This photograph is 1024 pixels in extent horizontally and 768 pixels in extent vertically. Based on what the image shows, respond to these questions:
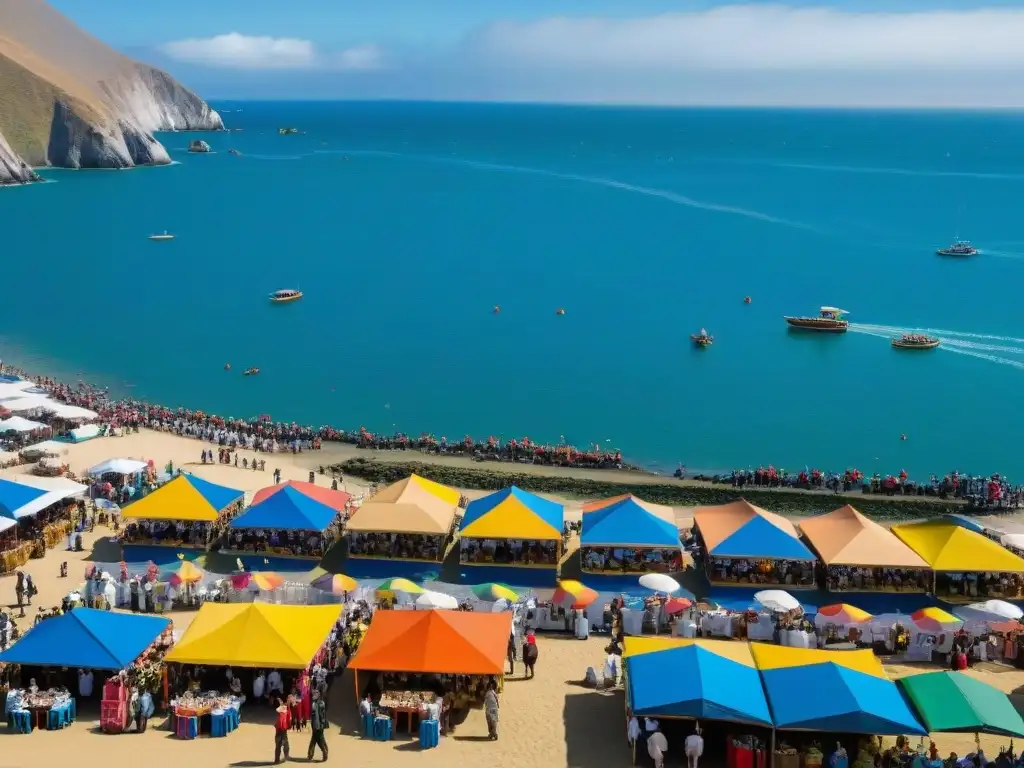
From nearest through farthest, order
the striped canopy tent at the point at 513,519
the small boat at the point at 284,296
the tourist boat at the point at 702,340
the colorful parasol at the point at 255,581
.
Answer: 1. the colorful parasol at the point at 255,581
2. the striped canopy tent at the point at 513,519
3. the tourist boat at the point at 702,340
4. the small boat at the point at 284,296

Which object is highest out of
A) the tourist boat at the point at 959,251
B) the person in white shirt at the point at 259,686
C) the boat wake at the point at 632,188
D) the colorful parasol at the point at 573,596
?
the boat wake at the point at 632,188

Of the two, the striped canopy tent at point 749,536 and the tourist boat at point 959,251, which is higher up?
the tourist boat at point 959,251

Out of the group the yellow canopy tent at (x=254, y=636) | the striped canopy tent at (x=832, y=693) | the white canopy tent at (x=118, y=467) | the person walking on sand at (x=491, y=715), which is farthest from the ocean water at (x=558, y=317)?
the person walking on sand at (x=491, y=715)

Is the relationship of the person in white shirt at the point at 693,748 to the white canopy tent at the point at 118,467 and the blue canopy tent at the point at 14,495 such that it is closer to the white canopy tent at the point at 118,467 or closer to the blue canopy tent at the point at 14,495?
the blue canopy tent at the point at 14,495

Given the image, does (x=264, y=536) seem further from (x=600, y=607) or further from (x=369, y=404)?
(x=369, y=404)

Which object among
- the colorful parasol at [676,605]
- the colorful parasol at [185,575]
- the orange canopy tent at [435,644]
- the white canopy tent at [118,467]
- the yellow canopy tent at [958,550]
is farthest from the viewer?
the white canopy tent at [118,467]

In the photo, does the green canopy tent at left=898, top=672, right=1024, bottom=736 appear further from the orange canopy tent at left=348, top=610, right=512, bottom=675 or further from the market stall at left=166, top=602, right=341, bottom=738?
the market stall at left=166, top=602, right=341, bottom=738

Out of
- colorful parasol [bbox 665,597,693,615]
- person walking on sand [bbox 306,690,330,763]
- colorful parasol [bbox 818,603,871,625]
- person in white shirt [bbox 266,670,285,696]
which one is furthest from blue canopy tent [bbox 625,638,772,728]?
person in white shirt [bbox 266,670,285,696]

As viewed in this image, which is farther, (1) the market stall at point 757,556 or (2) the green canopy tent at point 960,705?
(1) the market stall at point 757,556
